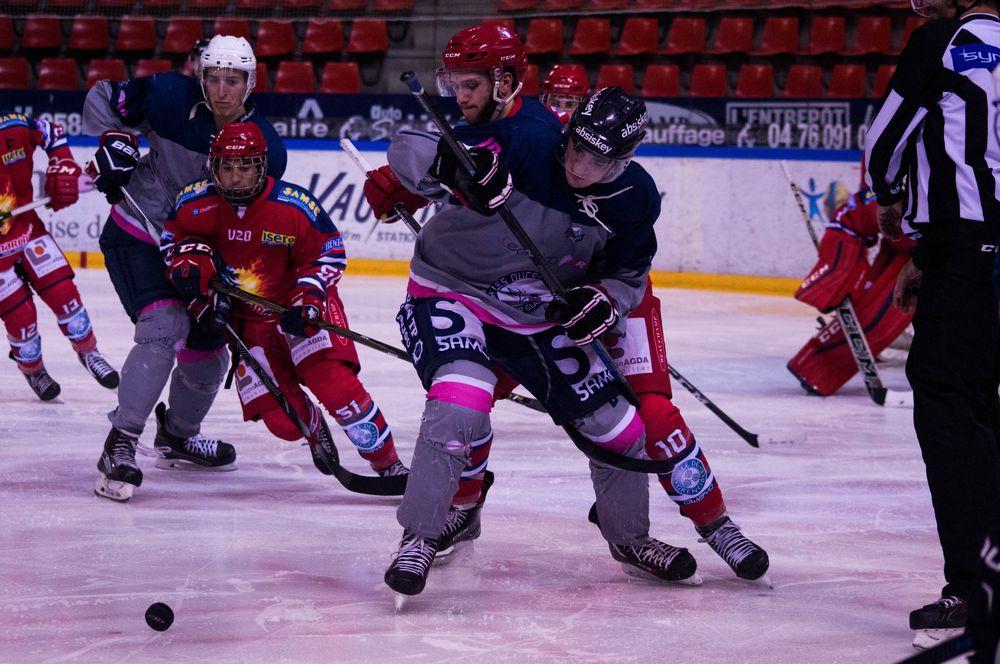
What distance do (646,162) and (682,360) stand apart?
301cm

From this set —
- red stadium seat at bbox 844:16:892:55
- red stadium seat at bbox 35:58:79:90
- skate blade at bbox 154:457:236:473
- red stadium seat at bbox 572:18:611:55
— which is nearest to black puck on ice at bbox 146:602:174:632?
skate blade at bbox 154:457:236:473

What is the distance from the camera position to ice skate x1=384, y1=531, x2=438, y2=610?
2441 millimetres

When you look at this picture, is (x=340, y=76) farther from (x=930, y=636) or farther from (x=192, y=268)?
(x=930, y=636)

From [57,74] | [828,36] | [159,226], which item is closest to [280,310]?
[159,226]

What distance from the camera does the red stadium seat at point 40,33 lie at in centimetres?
1107

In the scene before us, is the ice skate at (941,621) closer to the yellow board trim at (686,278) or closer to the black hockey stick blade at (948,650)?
the black hockey stick blade at (948,650)

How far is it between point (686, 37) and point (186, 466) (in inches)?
289

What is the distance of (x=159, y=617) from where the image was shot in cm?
228

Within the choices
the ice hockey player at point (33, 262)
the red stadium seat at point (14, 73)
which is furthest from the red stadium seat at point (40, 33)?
the ice hockey player at point (33, 262)

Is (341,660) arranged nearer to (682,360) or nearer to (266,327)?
(266,327)

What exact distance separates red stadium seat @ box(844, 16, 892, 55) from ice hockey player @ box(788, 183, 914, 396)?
4552 millimetres

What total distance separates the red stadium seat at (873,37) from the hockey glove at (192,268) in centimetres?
739

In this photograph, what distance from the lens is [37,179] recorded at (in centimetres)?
Result: 838

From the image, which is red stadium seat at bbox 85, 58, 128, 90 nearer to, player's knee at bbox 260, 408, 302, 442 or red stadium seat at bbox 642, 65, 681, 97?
red stadium seat at bbox 642, 65, 681, 97
